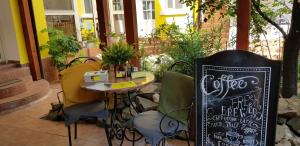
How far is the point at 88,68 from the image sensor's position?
260 centimetres

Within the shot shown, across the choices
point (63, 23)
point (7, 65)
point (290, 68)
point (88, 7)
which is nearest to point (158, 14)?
point (88, 7)

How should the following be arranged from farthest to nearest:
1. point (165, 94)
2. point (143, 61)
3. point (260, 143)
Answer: point (143, 61)
point (165, 94)
point (260, 143)

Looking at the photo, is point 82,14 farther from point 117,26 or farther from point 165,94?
point 165,94

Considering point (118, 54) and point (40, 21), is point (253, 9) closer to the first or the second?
point (118, 54)

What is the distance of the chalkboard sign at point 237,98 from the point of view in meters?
1.57

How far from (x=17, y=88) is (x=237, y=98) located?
12.3 ft

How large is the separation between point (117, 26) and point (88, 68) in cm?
528

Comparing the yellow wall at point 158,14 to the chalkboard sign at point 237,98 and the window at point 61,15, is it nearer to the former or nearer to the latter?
the window at point 61,15

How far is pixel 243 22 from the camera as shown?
2.32 m

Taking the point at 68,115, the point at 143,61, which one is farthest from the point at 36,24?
the point at 68,115

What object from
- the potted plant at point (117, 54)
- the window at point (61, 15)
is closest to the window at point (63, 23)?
the window at point (61, 15)

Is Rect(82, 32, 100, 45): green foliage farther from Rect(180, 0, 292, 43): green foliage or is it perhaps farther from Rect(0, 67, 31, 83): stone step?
Rect(180, 0, 292, 43): green foliage

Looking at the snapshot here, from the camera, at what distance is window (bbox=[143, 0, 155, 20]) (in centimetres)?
838

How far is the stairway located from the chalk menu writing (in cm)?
328
